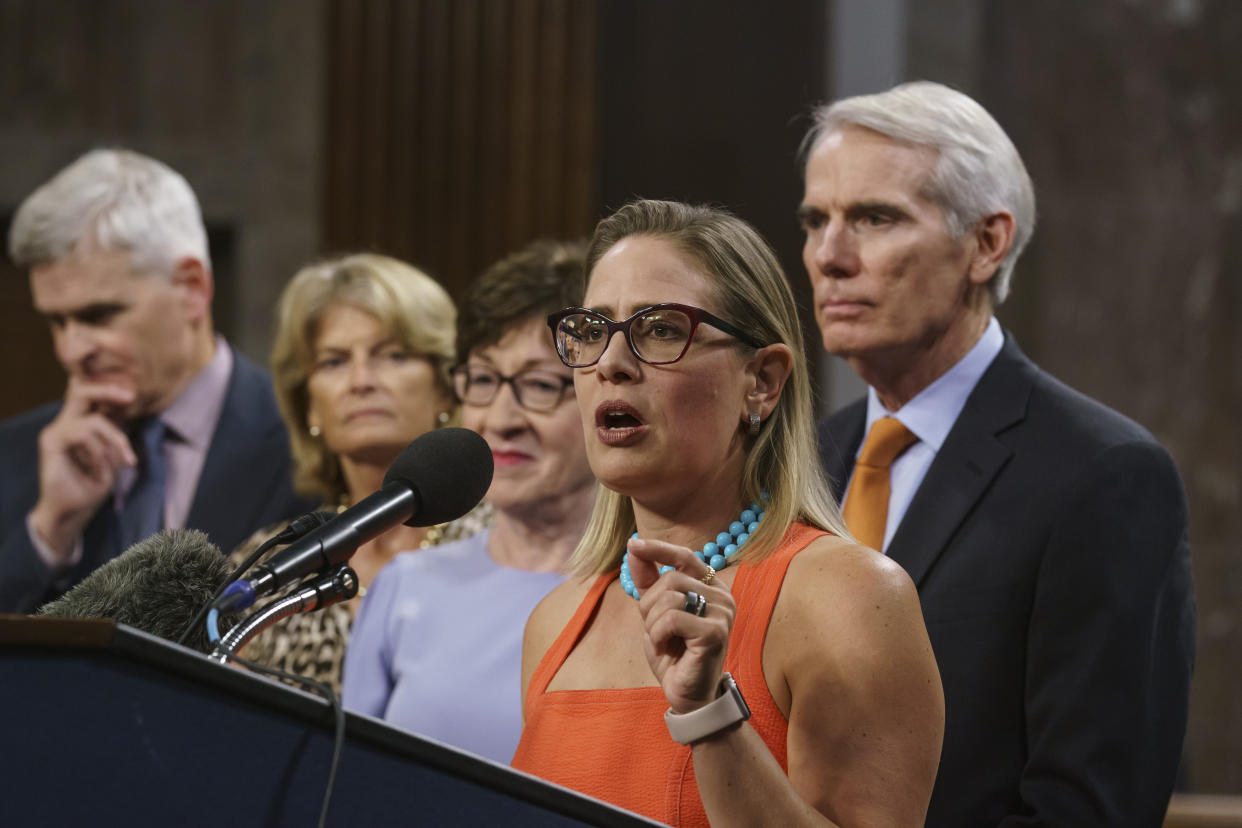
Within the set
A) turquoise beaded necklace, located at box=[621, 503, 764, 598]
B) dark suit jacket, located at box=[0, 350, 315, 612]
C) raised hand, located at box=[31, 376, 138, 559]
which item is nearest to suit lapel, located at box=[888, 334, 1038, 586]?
turquoise beaded necklace, located at box=[621, 503, 764, 598]

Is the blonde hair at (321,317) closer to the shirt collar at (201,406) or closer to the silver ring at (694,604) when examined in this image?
the shirt collar at (201,406)

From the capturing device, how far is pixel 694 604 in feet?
4.25

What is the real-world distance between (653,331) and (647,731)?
1.44 ft

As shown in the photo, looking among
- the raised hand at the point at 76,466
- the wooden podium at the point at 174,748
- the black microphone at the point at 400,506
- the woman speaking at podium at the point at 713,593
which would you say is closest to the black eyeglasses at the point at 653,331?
the woman speaking at podium at the point at 713,593

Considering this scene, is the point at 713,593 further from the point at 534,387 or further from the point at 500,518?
the point at 500,518

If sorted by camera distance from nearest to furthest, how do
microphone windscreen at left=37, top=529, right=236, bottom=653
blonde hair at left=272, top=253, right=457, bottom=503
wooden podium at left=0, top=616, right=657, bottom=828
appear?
wooden podium at left=0, top=616, right=657, bottom=828
microphone windscreen at left=37, top=529, right=236, bottom=653
blonde hair at left=272, top=253, right=457, bottom=503

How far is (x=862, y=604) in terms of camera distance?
1.47m

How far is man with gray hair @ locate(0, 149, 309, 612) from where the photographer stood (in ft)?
11.0

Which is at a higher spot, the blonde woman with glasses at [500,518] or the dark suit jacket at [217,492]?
the blonde woman with glasses at [500,518]

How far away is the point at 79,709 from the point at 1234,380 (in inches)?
184

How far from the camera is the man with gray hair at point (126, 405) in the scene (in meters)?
3.37

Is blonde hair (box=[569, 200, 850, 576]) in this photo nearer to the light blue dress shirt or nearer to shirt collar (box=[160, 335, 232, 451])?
the light blue dress shirt

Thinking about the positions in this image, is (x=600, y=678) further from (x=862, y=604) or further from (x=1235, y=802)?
(x=1235, y=802)

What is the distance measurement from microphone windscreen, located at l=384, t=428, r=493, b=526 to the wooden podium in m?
0.36
